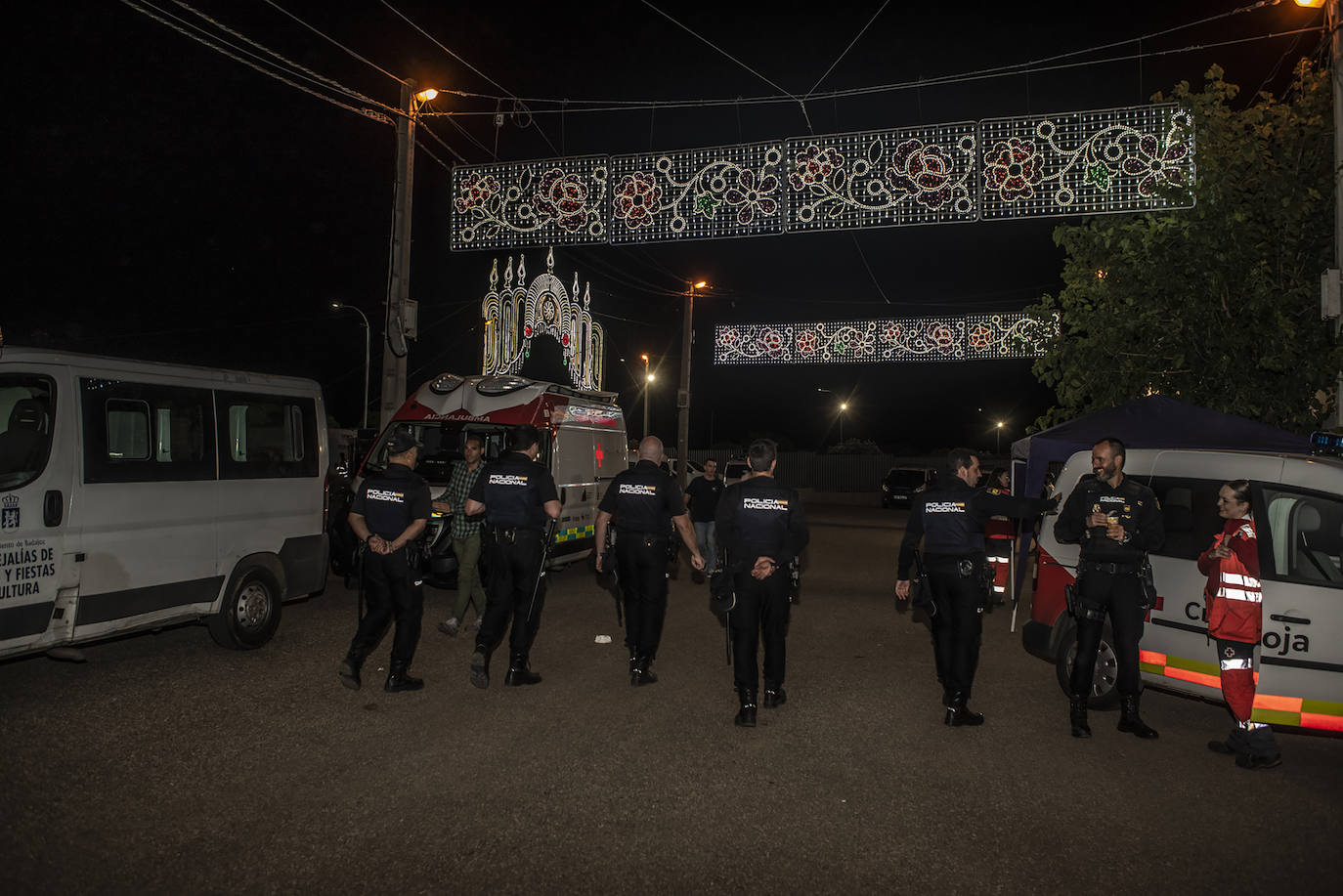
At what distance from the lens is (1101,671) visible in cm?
630

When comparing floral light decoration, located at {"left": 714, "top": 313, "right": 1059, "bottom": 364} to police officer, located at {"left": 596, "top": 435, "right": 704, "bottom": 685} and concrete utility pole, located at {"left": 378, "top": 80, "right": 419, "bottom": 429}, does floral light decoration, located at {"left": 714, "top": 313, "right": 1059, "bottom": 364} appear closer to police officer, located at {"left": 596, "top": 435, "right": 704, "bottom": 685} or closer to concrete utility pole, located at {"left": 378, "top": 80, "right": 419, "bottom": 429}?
concrete utility pole, located at {"left": 378, "top": 80, "right": 419, "bottom": 429}

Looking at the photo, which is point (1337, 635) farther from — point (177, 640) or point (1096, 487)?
point (177, 640)

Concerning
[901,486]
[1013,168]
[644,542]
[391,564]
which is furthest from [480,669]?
[901,486]

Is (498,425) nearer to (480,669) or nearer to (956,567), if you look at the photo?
(480,669)

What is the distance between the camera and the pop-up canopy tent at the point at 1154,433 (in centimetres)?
940

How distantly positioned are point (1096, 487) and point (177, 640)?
780cm

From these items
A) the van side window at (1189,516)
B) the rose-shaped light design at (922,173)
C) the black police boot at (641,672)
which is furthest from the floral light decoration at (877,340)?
the black police boot at (641,672)

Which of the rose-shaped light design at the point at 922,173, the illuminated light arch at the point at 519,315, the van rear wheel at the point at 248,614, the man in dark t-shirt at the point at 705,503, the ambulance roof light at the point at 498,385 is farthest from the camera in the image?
the illuminated light arch at the point at 519,315

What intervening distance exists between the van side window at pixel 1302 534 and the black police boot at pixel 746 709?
3.26m

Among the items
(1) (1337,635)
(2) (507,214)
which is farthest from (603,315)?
(1) (1337,635)

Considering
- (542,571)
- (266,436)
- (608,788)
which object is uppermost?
(266,436)

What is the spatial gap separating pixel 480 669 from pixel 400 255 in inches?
368

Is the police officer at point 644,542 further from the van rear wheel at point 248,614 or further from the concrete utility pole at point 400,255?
the concrete utility pole at point 400,255

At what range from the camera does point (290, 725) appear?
220 inches
